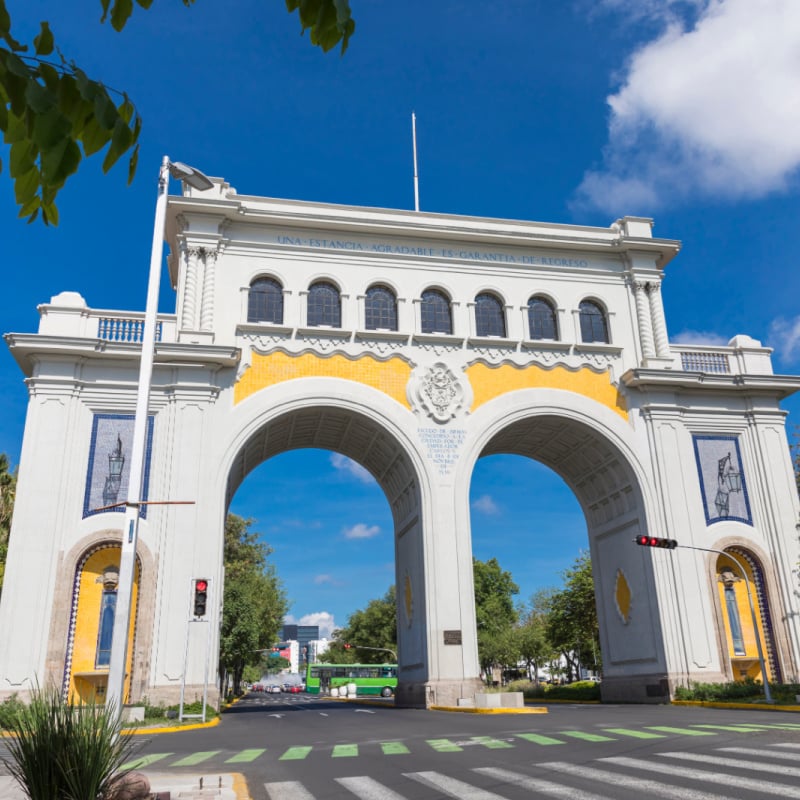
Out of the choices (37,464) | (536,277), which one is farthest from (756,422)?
(37,464)

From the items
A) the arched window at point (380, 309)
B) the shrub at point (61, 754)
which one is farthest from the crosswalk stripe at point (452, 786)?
the arched window at point (380, 309)

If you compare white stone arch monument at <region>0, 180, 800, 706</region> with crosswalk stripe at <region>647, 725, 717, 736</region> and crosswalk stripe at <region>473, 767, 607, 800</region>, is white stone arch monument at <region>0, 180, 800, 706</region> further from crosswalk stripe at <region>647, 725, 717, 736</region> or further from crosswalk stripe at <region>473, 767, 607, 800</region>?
crosswalk stripe at <region>473, 767, 607, 800</region>

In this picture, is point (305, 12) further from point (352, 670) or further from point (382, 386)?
point (352, 670)

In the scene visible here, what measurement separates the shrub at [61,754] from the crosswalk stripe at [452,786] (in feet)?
13.2

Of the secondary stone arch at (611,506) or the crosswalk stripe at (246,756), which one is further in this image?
the secondary stone arch at (611,506)

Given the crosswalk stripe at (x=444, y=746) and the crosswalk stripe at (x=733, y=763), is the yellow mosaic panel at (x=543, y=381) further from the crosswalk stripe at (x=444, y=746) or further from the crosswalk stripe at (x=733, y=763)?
the crosswalk stripe at (x=733, y=763)

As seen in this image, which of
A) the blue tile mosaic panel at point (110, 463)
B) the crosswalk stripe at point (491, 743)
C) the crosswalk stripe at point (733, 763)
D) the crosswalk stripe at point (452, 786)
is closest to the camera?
the crosswalk stripe at point (452, 786)

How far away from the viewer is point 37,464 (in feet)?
85.7

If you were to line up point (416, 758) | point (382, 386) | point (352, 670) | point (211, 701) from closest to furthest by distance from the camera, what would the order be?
point (416, 758), point (211, 701), point (382, 386), point (352, 670)

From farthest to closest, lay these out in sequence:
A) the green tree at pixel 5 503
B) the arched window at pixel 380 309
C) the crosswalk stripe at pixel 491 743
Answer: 1. the green tree at pixel 5 503
2. the arched window at pixel 380 309
3. the crosswalk stripe at pixel 491 743

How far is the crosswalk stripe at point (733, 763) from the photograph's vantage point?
9.56 meters

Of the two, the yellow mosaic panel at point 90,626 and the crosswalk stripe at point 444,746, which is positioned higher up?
the yellow mosaic panel at point 90,626

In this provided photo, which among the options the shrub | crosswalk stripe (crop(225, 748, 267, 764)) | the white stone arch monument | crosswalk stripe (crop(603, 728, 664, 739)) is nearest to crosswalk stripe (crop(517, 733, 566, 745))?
crosswalk stripe (crop(603, 728, 664, 739))

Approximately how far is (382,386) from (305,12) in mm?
26513
